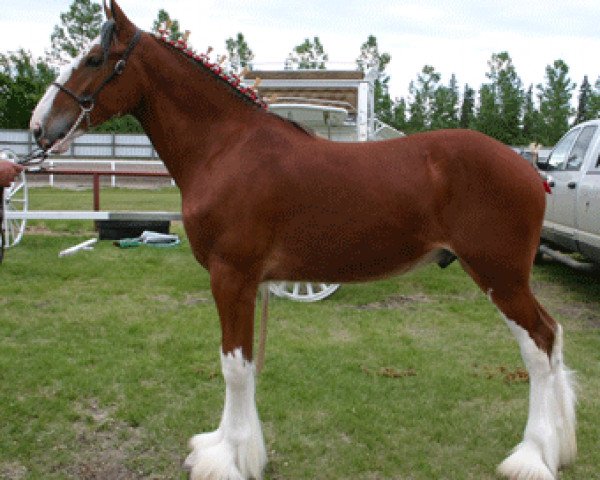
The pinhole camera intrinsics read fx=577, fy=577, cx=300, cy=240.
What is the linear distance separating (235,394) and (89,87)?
1.67 metres

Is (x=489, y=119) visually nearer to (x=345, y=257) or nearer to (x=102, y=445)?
(x=345, y=257)

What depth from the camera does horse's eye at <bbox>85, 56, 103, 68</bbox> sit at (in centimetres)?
279

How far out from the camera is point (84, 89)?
9.13 ft

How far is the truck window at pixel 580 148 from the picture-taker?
6.67 meters

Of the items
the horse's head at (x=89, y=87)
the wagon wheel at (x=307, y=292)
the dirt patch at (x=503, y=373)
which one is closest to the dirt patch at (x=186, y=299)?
the wagon wheel at (x=307, y=292)

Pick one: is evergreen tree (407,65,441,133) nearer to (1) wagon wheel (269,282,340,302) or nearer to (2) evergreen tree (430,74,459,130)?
(2) evergreen tree (430,74,459,130)

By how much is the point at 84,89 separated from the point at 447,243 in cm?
192

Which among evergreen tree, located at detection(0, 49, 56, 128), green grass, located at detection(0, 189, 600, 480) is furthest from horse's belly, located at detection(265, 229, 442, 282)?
evergreen tree, located at detection(0, 49, 56, 128)

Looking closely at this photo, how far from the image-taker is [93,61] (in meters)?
2.79

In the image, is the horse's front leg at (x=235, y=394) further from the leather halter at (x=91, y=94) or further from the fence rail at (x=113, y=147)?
the fence rail at (x=113, y=147)

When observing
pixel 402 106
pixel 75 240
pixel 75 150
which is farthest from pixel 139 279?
pixel 402 106

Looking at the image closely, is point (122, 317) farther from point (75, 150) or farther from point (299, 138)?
point (75, 150)

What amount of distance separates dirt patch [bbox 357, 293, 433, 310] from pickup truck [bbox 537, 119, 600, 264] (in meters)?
1.76

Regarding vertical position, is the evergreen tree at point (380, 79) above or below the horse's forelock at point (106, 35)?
above
